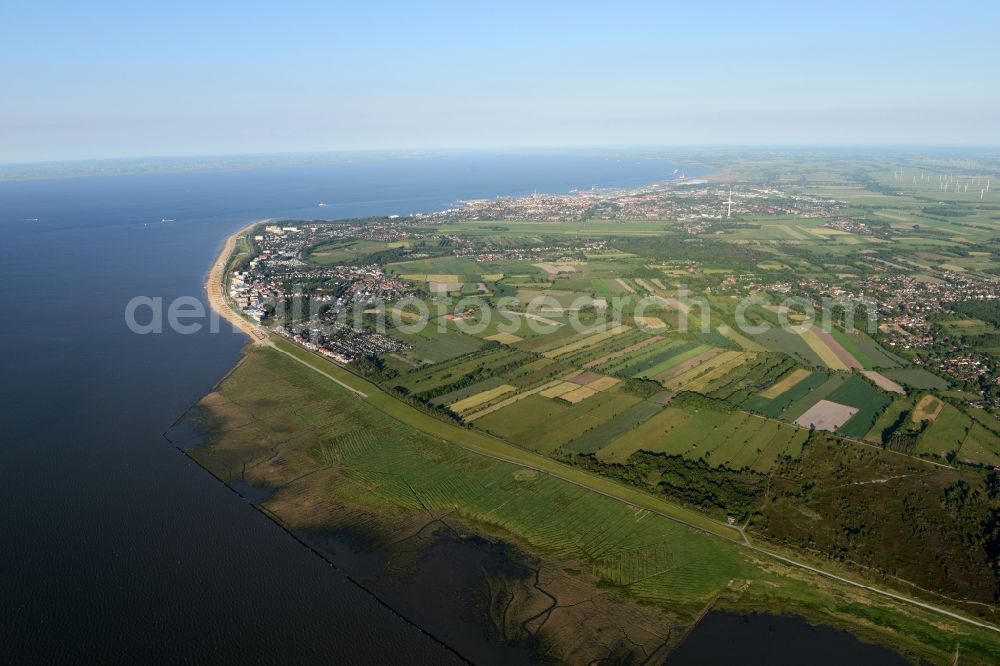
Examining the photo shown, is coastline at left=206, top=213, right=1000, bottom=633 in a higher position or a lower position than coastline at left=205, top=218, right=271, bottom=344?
lower

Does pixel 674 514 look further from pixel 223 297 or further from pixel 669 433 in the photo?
pixel 223 297

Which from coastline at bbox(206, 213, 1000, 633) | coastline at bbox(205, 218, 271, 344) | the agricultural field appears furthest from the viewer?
coastline at bbox(205, 218, 271, 344)

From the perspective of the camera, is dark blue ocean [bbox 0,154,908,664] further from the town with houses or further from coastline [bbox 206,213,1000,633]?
the town with houses

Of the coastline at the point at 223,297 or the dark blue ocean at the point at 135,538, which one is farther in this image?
the coastline at the point at 223,297

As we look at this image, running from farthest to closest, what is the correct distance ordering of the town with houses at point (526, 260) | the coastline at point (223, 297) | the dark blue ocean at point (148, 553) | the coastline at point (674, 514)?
the coastline at point (223, 297)
the town with houses at point (526, 260)
the coastline at point (674, 514)
the dark blue ocean at point (148, 553)

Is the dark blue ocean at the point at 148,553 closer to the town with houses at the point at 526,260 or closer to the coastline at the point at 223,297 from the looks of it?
the coastline at the point at 223,297

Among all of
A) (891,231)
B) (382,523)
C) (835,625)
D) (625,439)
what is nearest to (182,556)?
(382,523)

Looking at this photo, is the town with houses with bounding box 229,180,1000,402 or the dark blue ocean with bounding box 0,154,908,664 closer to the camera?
the dark blue ocean with bounding box 0,154,908,664

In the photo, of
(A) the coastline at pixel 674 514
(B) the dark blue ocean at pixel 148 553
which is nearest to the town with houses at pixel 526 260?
(A) the coastline at pixel 674 514

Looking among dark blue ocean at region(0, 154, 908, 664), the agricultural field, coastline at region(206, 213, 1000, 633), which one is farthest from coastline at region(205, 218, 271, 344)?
coastline at region(206, 213, 1000, 633)
